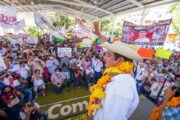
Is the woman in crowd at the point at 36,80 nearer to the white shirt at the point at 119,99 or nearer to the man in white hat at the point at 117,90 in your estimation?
the man in white hat at the point at 117,90

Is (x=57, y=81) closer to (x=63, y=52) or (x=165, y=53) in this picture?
(x=63, y=52)

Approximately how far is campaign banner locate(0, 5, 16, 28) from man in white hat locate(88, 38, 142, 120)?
22.8 feet

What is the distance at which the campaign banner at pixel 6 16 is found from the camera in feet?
26.1

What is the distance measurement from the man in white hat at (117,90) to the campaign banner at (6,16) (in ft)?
22.8

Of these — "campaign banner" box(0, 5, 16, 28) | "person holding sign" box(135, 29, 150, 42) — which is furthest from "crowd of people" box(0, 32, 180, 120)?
"campaign banner" box(0, 5, 16, 28)

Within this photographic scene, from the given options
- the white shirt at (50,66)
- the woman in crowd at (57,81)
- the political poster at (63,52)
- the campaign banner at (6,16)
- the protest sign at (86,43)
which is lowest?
the woman in crowd at (57,81)

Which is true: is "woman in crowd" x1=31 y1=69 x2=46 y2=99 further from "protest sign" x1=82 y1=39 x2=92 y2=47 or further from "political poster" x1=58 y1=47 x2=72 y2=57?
"protest sign" x1=82 y1=39 x2=92 y2=47

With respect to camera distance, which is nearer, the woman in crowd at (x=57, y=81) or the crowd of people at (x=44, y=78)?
the crowd of people at (x=44, y=78)

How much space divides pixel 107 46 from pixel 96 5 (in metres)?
24.7

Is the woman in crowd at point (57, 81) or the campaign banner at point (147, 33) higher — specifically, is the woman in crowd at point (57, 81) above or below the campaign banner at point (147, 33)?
below

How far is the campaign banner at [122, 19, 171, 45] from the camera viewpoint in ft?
27.4

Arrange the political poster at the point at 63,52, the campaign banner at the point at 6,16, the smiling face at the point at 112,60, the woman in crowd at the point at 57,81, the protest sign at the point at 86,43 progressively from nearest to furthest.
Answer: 1. the smiling face at the point at 112,60
2. the campaign banner at the point at 6,16
3. the woman in crowd at the point at 57,81
4. the political poster at the point at 63,52
5. the protest sign at the point at 86,43

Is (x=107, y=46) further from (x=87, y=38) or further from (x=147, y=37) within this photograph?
(x=87, y=38)

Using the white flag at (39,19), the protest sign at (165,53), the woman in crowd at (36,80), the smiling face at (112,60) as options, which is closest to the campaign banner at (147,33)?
the protest sign at (165,53)
